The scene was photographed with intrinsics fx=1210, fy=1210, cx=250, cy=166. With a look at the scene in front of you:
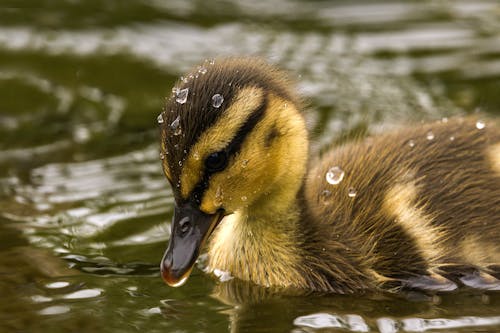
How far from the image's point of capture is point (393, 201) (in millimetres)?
4348

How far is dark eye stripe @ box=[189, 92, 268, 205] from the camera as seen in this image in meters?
3.97

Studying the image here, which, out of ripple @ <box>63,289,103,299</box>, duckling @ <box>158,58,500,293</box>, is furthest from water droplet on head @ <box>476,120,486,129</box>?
ripple @ <box>63,289,103,299</box>

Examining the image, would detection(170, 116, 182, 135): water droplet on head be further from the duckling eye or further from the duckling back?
the duckling back

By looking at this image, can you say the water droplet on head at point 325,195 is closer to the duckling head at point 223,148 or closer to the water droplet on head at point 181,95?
the duckling head at point 223,148

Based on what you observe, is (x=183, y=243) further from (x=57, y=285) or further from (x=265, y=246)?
→ (x=57, y=285)

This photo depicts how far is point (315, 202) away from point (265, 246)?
257 mm

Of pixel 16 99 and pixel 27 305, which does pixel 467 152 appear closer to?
pixel 27 305

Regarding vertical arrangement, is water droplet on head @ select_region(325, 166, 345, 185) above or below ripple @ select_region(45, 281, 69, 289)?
above

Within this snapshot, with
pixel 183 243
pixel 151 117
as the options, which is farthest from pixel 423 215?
pixel 151 117

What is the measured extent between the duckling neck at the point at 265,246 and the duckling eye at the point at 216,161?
364 millimetres

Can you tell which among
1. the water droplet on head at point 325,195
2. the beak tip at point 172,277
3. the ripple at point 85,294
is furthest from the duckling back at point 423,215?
the ripple at point 85,294

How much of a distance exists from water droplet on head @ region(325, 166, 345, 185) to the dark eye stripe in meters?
0.56

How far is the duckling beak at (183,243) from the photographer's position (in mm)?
3990

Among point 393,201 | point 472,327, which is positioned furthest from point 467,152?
point 472,327
